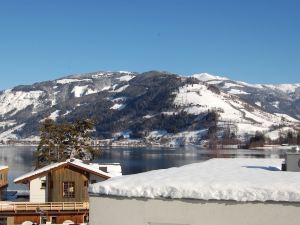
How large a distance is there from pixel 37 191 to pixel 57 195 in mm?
2067

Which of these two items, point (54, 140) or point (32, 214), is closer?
point (32, 214)

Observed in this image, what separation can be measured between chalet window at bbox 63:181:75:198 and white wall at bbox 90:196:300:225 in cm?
2835

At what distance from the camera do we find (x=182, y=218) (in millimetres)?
16453

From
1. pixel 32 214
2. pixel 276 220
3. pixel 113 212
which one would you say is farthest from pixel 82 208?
pixel 276 220

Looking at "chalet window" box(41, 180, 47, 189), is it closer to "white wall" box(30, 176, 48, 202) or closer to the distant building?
"white wall" box(30, 176, 48, 202)

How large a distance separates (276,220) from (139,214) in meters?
4.14

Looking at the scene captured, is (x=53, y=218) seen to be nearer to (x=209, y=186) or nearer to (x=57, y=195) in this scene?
(x=57, y=195)

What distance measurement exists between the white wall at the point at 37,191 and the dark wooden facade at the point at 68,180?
0.81 m

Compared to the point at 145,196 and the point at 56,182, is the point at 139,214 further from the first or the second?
the point at 56,182

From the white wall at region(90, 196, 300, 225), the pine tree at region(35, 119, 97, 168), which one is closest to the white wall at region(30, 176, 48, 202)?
the white wall at region(90, 196, 300, 225)

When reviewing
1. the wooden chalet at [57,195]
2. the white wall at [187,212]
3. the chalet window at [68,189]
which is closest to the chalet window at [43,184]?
the wooden chalet at [57,195]

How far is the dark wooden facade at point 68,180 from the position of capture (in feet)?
148

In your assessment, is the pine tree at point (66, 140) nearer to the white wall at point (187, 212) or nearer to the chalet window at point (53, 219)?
the chalet window at point (53, 219)

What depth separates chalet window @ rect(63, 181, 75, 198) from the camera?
4550 centimetres
